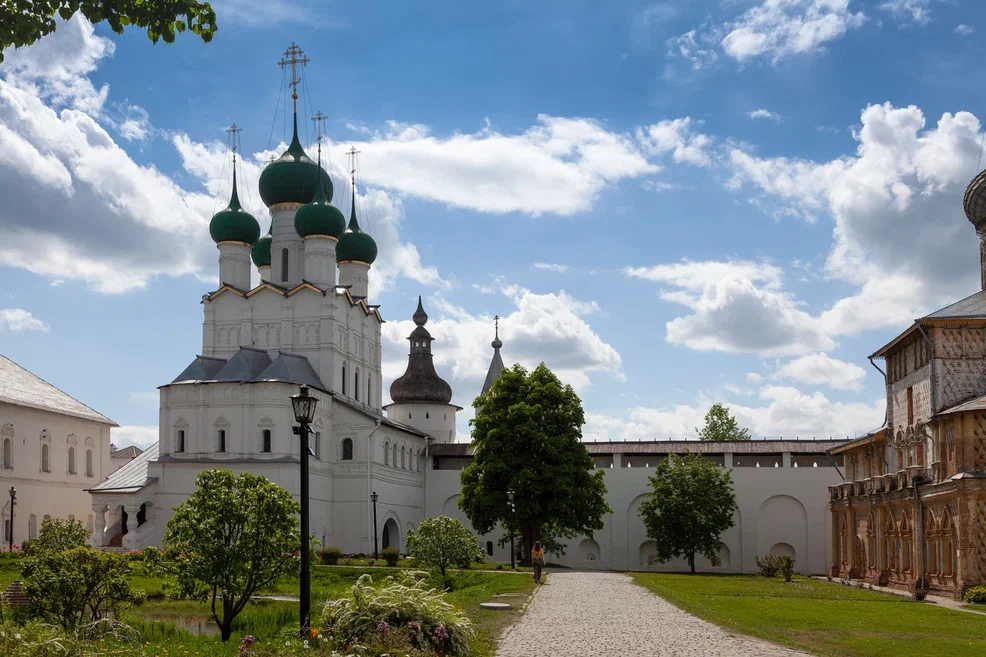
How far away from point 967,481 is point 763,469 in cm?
Result: 2353

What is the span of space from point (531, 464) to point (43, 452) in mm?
21985

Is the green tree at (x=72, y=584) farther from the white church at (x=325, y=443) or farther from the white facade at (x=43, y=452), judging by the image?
the white facade at (x=43, y=452)

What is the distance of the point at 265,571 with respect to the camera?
1664cm

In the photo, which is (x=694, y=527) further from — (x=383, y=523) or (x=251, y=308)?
(x=251, y=308)

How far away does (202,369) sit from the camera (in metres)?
46.2

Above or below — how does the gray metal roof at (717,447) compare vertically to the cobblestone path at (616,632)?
above

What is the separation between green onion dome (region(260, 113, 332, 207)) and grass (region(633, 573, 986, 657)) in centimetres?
3036

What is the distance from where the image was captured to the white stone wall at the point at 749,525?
4784 centimetres

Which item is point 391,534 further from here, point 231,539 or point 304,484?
point 304,484

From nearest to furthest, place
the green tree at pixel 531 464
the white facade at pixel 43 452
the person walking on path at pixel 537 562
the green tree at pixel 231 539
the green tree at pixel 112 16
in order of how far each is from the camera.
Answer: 1. the green tree at pixel 112 16
2. the green tree at pixel 231 539
3. the person walking on path at pixel 537 562
4. the green tree at pixel 531 464
5. the white facade at pixel 43 452

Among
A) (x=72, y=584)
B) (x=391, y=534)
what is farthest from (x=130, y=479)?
(x=72, y=584)

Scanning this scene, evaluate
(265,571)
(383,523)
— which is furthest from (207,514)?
(383,523)

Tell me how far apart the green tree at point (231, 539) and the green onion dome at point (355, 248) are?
123 ft

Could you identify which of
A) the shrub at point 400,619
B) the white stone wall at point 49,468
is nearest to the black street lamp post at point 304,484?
the shrub at point 400,619
